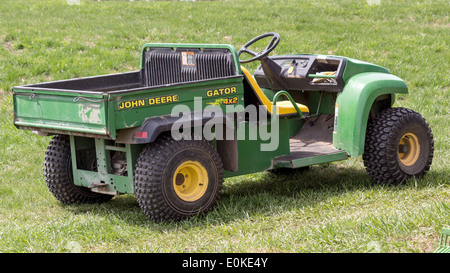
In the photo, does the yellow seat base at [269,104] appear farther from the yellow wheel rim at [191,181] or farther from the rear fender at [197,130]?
the yellow wheel rim at [191,181]

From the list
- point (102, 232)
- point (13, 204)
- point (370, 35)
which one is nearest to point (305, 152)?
point (102, 232)

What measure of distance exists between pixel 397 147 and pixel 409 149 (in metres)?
0.35

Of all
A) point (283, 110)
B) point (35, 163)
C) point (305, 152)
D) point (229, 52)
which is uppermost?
point (229, 52)

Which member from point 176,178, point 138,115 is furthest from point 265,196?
point 138,115

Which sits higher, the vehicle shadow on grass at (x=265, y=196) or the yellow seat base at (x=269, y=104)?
the yellow seat base at (x=269, y=104)

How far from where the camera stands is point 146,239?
17.3 ft

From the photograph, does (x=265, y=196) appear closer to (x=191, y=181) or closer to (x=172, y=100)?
(x=191, y=181)

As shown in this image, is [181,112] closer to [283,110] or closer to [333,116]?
[283,110]

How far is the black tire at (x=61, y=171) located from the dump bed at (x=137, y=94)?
9.1 inches

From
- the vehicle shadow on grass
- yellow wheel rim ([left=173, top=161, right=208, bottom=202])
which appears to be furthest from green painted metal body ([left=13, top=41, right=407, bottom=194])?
yellow wheel rim ([left=173, top=161, right=208, bottom=202])

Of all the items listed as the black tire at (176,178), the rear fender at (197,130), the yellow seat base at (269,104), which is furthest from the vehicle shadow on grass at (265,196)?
the yellow seat base at (269,104)

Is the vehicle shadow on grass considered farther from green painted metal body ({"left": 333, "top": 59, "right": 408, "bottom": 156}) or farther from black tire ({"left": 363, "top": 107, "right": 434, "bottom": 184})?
green painted metal body ({"left": 333, "top": 59, "right": 408, "bottom": 156})

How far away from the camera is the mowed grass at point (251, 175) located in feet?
16.2

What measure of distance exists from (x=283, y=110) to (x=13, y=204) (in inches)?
111
